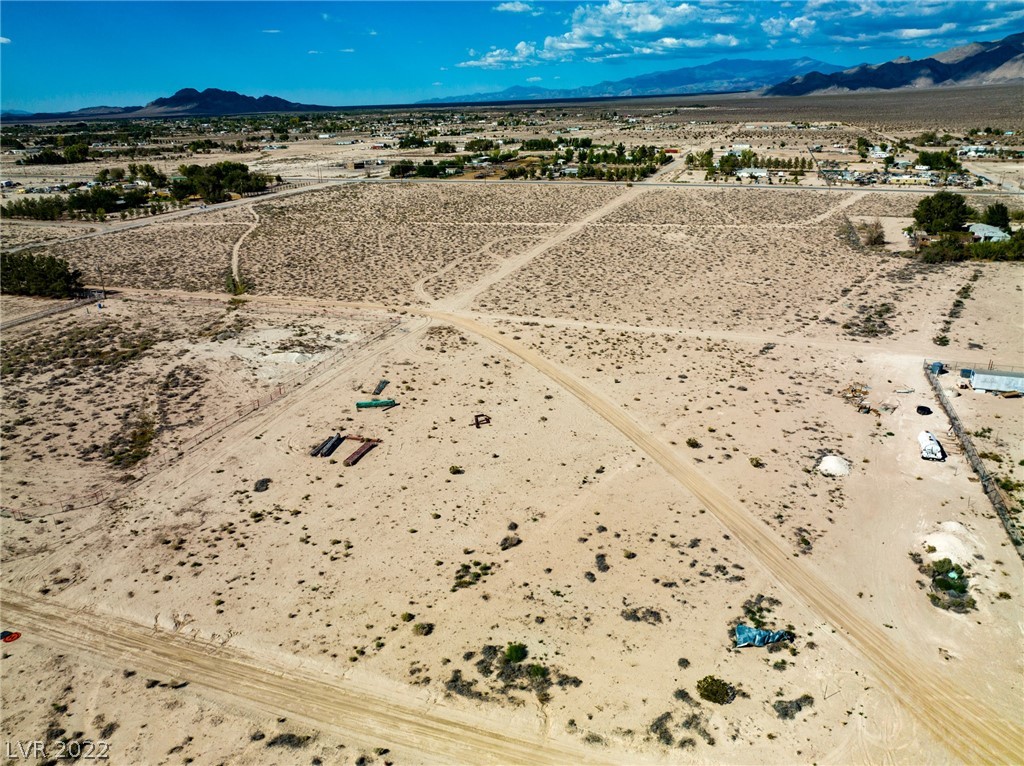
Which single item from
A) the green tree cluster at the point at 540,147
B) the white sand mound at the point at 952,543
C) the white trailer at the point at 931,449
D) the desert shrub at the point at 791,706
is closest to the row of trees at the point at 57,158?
the green tree cluster at the point at 540,147

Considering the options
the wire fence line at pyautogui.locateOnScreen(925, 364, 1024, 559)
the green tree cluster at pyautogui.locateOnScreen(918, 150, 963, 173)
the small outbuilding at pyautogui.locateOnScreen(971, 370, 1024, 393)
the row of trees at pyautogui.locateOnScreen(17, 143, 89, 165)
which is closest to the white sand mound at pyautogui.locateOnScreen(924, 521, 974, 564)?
the wire fence line at pyautogui.locateOnScreen(925, 364, 1024, 559)

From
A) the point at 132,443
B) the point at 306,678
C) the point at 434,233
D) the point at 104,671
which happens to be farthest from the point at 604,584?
the point at 434,233

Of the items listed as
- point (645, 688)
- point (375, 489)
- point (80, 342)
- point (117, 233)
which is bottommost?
point (645, 688)

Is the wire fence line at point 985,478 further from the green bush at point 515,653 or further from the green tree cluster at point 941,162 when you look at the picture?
the green tree cluster at point 941,162

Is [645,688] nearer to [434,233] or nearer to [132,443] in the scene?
[132,443]

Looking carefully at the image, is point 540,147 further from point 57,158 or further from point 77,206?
point 57,158

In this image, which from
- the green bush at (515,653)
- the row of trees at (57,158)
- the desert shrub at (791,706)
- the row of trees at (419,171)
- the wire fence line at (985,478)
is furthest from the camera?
the row of trees at (57,158)

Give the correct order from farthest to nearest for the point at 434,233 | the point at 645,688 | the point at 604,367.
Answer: the point at 434,233, the point at 604,367, the point at 645,688
